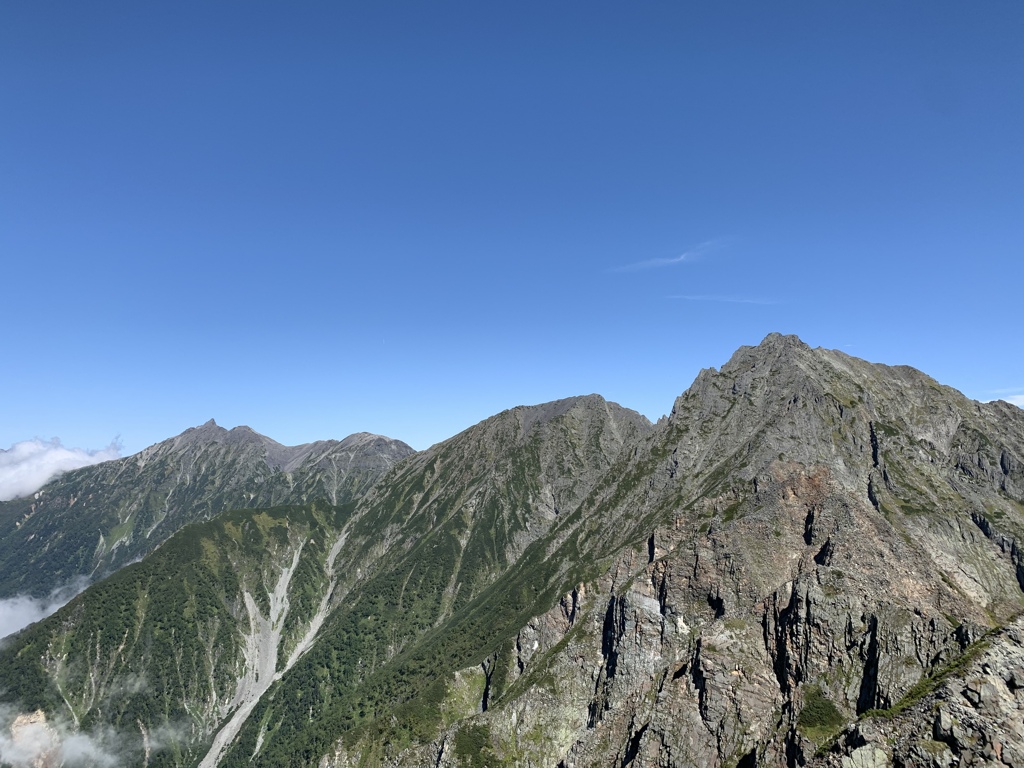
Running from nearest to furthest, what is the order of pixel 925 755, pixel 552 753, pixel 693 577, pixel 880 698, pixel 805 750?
1. pixel 925 755
2. pixel 805 750
3. pixel 880 698
4. pixel 552 753
5. pixel 693 577

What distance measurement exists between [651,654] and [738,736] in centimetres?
8226

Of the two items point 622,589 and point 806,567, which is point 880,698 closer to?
point 806,567

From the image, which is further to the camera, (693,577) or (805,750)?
(693,577)

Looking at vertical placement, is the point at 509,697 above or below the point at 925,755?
below

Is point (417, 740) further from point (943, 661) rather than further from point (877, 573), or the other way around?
point (943, 661)

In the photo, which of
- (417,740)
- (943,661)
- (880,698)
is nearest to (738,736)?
(880,698)

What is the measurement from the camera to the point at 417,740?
190875 mm

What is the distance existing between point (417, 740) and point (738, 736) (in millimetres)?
146223

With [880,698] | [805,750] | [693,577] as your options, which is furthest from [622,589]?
[805,750]

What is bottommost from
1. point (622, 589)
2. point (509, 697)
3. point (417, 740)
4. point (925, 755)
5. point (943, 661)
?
point (417, 740)

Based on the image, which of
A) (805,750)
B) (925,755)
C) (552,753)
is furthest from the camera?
(552,753)

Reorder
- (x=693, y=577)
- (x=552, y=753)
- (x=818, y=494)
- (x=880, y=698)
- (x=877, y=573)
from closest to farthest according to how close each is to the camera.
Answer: (x=880, y=698) < (x=877, y=573) < (x=552, y=753) < (x=693, y=577) < (x=818, y=494)

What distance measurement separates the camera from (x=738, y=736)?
80.6 metres

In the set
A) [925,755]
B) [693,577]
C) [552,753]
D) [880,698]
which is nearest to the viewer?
[925,755]
